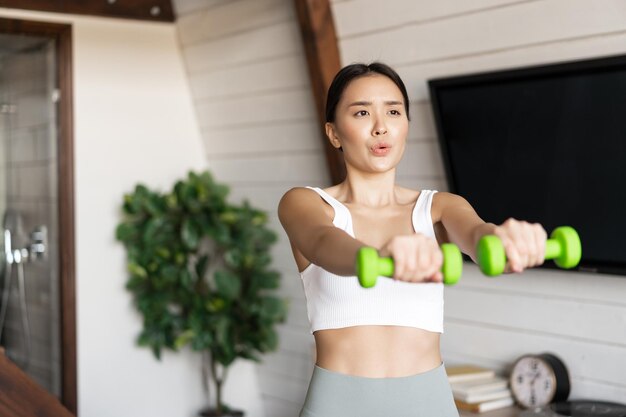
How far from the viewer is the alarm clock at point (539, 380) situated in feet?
10.1

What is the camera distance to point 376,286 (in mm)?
1673

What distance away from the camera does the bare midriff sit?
1.68 m

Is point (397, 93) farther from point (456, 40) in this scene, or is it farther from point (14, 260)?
point (14, 260)

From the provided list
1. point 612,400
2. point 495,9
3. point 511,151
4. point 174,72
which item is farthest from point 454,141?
point 174,72

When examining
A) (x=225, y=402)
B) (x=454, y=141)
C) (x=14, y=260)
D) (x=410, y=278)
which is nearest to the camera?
(x=410, y=278)

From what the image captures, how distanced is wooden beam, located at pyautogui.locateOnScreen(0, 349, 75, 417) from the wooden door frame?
2.04m

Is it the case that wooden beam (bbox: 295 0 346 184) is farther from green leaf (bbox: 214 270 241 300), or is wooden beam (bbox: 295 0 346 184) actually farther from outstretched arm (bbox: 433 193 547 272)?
outstretched arm (bbox: 433 193 547 272)

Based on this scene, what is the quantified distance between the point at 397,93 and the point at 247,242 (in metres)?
2.55

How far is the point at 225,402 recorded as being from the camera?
466 centimetres

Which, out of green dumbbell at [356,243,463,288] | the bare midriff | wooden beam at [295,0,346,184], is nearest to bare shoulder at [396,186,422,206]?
the bare midriff

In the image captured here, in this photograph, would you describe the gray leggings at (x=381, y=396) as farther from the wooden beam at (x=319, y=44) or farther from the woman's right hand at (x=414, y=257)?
the wooden beam at (x=319, y=44)

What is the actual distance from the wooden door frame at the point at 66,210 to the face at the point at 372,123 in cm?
256

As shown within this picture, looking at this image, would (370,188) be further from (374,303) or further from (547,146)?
(547,146)

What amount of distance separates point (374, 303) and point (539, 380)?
1.65 metres
